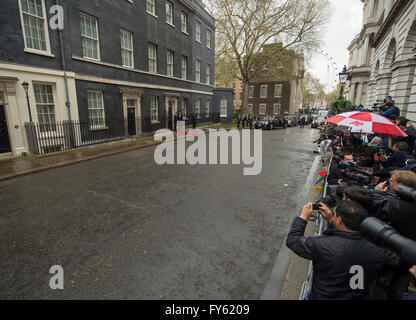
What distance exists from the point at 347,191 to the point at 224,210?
2919 mm

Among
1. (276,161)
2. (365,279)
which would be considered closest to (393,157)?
(365,279)

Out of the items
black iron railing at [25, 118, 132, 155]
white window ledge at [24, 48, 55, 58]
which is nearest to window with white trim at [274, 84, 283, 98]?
black iron railing at [25, 118, 132, 155]

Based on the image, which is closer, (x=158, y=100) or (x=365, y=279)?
(x=365, y=279)

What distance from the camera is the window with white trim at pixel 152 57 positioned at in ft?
55.2

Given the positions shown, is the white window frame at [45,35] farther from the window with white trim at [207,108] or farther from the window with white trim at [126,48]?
the window with white trim at [207,108]

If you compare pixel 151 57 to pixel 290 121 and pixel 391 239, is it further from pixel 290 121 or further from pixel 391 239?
pixel 290 121

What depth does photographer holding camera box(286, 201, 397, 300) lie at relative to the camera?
5.76ft

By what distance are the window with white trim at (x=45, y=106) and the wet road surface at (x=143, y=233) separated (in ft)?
13.5

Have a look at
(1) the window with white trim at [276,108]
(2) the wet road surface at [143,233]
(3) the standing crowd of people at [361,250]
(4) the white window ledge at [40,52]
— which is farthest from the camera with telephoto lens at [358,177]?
(1) the window with white trim at [276,108]

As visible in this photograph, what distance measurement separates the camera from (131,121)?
15.6m

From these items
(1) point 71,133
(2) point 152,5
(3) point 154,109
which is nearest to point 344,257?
(1) point 71,133

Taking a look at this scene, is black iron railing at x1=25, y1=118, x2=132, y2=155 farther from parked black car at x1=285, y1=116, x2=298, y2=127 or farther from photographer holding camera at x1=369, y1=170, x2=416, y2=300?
parked black car at x1=285, y1=116, x2=298, y2=127
